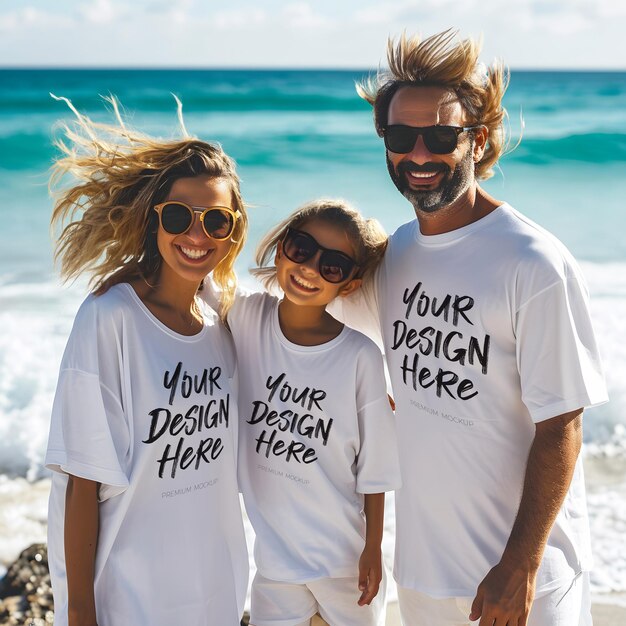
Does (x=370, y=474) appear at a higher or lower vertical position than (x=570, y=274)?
lower

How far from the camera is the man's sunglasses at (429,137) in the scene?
279 centimetres

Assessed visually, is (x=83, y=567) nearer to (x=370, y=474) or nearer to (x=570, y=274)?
(x=370, y=474)

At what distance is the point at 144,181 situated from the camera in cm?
284

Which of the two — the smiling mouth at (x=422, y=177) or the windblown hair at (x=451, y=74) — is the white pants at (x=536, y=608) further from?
the windblown hair at (x=451, y=74)

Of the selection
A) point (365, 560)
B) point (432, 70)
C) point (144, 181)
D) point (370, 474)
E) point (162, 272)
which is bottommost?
point (365, 560)

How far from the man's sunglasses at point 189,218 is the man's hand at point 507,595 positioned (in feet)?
4.70

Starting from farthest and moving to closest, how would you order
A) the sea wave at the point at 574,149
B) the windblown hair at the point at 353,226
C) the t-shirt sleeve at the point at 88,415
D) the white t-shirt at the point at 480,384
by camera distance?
1. the sea wave at the point at 574,149
2. the windblown hair at the point at 353,226
3. the white t-shirt at the point at 480,384
4. the t-shirt sleeve at the point at 88,415

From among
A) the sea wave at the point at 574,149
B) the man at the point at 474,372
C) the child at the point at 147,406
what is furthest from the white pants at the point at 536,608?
the sea wave at the point at 574,149

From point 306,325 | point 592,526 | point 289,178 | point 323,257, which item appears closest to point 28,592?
point 306,325

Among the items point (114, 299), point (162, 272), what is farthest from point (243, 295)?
point (114, 299)

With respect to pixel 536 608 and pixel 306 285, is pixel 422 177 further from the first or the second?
pixel 536 608

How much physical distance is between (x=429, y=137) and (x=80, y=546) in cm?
177

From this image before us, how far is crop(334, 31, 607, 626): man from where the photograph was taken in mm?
2496

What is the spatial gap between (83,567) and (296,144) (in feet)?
70.4
